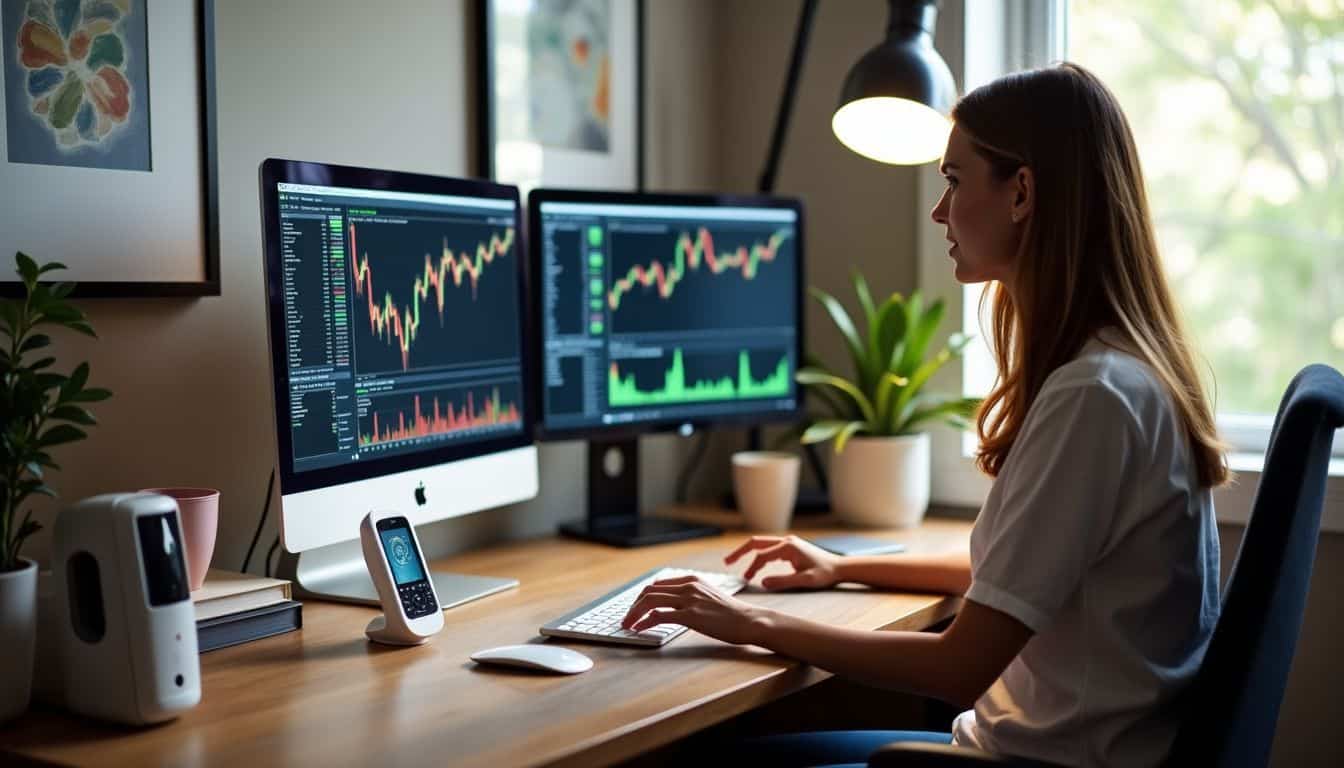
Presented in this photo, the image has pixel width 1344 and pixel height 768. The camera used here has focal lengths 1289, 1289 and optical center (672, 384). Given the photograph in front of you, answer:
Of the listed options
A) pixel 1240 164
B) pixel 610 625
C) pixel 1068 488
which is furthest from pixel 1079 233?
pixel 1240 164

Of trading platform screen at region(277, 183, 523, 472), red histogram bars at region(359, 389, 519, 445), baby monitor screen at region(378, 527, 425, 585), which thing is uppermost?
trading platform screen at region(277, 183, 523, 472)

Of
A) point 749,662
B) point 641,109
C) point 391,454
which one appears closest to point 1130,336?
point 749,662

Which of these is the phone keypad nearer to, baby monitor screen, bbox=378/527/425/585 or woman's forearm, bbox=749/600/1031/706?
baby monitor screen, bbox=378/527/425/585

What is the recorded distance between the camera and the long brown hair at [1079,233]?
1.38 metres

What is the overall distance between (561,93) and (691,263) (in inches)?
15.4

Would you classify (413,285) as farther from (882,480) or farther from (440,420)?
(882,480)

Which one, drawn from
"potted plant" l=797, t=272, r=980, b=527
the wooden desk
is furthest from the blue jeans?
"potted plant" l=797, t=272, r=980, b=527

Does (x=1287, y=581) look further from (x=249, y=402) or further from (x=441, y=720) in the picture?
(x=249, y=402)

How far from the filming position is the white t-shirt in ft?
4.17

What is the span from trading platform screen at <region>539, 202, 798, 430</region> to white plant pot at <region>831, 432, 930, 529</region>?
168mm

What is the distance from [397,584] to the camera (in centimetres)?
153

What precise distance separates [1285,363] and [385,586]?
1739mm

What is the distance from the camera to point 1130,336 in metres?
1.36

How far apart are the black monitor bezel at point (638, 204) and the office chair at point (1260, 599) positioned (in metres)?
1.01
